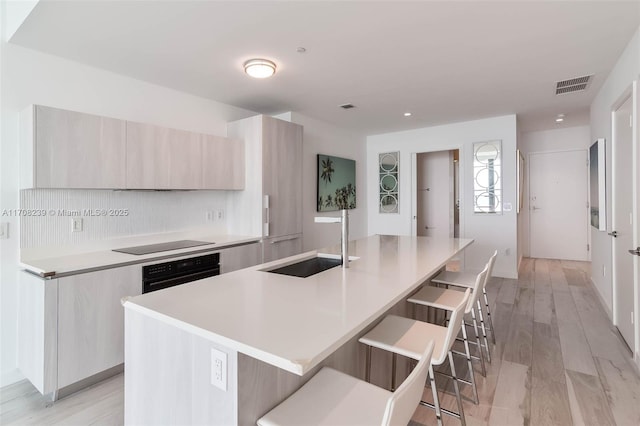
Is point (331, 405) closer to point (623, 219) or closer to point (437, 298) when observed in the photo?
point (437, 298)

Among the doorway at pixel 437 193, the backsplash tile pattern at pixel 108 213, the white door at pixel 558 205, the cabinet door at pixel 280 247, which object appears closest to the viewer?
the backsplash tile pattern at pixel 108 213

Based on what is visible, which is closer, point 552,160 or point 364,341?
point 364,341

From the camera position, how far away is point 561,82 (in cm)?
355

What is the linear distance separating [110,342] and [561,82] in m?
4.91

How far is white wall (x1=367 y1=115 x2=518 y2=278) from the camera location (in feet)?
16.6

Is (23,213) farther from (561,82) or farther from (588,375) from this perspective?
(561,82)

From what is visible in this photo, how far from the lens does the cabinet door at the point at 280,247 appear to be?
12.6 ft

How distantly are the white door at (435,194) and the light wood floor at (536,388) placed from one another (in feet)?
11.3

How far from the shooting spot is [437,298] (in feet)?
7.74

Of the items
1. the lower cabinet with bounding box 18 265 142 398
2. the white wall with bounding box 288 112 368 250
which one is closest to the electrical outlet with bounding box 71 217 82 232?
the lower cabinet with bounding box 18 265 142 398

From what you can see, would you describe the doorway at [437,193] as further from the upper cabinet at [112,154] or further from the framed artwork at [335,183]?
the upper cabinet at [112,154]

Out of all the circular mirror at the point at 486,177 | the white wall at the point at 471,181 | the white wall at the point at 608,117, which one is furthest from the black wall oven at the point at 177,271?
the circular mirror at the point at 486,177

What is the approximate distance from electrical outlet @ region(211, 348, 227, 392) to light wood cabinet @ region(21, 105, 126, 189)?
2.13m

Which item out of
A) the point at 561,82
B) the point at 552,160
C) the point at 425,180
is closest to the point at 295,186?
the point at 561,82
